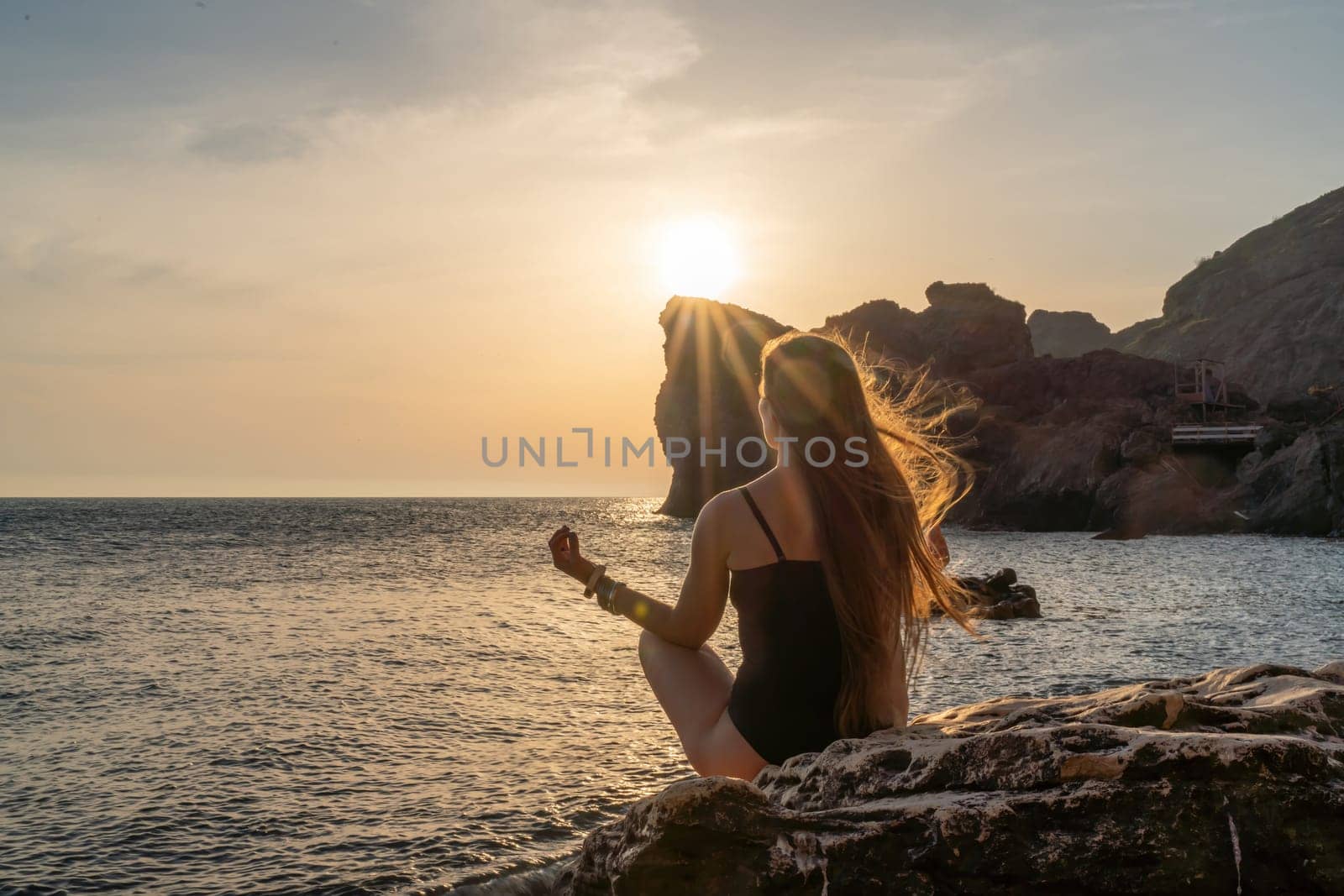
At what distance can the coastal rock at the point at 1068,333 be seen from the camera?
538ft

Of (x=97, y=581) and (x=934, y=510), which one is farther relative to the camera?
(x=97, y=581)

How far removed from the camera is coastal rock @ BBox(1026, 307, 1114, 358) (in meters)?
164

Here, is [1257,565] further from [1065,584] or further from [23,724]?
[23,724]

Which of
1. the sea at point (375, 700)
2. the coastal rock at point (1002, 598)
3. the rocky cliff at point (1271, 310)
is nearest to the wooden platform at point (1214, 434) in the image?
the rocky cliff at point (1271, 310)

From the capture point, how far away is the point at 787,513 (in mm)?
3328

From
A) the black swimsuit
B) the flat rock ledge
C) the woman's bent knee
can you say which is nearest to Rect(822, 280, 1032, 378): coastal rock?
the woman's bent knee

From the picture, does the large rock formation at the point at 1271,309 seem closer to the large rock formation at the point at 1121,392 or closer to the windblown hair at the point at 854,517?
the large rock formation at the point at 1121,392

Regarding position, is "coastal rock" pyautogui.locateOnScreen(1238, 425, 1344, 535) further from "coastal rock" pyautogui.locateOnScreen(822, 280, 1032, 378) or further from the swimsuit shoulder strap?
the swimsuit shoulder strap

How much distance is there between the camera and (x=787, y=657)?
3.38 meters

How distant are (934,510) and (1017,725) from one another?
123cm

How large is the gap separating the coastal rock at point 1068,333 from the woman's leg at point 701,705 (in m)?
170

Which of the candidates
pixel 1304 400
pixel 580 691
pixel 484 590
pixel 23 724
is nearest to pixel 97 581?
pixel 484 590

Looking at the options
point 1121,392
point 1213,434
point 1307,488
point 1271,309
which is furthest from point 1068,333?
point 1307,488

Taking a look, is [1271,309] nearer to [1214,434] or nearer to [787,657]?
[1214,434]
